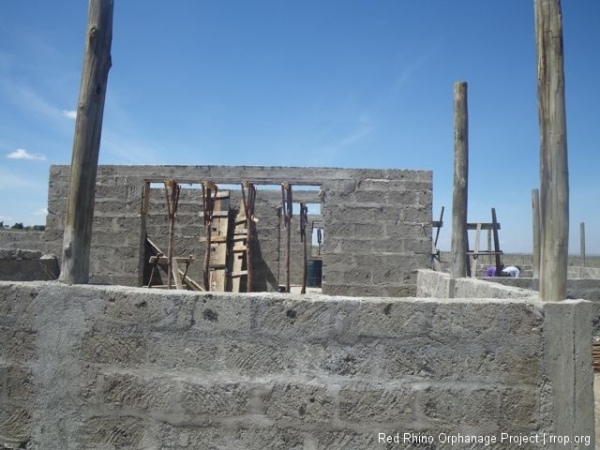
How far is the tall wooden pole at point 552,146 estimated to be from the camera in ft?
7.92

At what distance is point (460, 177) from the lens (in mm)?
5355

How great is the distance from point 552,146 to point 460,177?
2.96 meters

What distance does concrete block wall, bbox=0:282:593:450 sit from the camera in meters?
2.13

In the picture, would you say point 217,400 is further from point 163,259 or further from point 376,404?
point 163,259

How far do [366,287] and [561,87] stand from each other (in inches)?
188

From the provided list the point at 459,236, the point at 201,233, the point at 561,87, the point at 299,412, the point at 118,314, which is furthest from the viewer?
the point at 201,233

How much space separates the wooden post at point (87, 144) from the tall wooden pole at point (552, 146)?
271 cm

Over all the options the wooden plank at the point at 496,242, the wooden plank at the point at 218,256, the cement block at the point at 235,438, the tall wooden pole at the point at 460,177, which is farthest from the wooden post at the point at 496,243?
the cement block at the point at 235,438

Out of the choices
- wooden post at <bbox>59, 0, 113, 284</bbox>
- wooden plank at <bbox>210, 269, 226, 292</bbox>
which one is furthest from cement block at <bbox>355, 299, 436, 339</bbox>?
wooden plank at <bbox>210, 269, 226, 292</bbox>

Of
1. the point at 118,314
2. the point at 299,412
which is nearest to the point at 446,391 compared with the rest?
the point at 299,412

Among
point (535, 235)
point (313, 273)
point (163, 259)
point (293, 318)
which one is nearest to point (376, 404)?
point (293, 318)

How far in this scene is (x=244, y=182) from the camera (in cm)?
687

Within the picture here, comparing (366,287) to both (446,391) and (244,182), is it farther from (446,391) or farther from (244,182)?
(446,391)

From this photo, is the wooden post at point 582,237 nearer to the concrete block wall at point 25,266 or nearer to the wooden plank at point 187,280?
the wooden plank at point 187,280
